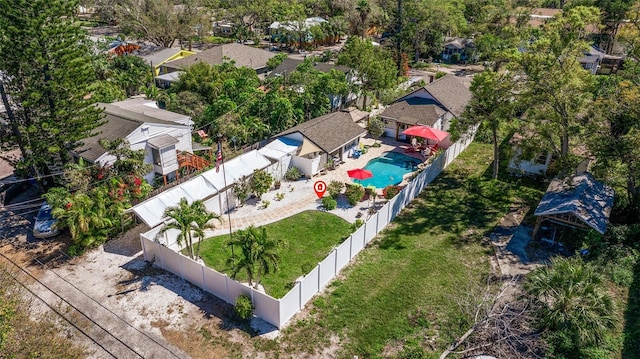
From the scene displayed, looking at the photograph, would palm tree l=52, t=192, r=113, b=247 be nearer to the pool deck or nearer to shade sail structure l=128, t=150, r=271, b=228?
shade sail structure l=128, t=150, r=271, b=228

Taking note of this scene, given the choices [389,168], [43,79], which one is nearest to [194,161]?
[43,79]

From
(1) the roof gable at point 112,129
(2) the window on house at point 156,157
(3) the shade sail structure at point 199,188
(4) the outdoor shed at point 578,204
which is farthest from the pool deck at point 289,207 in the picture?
(4) the outdoor shed at point 578,204

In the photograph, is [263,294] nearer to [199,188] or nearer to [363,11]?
[199,188]

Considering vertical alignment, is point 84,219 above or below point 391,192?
above

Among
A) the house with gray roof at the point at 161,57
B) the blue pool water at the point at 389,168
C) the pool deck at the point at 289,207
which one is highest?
the house with gray roof at the point at 161,57

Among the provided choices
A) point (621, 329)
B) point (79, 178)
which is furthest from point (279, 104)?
point (621, 329)

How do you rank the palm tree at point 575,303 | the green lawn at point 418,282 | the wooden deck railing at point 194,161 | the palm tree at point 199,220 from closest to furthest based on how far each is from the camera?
the palm tree at point 575,303 < the green lawn at point 418,282 < the palm tree at point 199,220 < the wooden deck railing at point 194,161

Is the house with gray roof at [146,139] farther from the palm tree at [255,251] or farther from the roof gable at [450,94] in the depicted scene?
the roof gable at [450,94]
